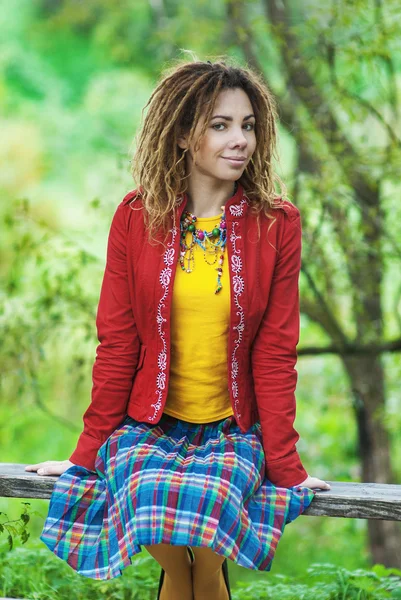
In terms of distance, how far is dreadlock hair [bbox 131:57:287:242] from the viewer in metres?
2.31

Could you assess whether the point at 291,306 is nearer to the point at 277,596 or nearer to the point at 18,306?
the point at 277,596

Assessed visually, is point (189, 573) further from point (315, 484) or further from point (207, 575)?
point (315, 484)

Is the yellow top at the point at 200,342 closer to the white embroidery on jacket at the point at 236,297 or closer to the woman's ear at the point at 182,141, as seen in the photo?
the white embroidery on jacket at the point at 236,297

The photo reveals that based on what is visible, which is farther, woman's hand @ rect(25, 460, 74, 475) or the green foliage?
the green foliage

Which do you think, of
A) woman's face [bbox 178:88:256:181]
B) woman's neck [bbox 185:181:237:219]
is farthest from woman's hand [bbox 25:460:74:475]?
woman's face [bbox 178:88:256:181]

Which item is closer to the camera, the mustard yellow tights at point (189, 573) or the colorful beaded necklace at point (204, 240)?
the mustard yellow tights at point (189, 573)

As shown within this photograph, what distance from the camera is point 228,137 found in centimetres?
229

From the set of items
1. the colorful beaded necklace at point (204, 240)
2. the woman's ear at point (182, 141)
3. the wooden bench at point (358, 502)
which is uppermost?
the woman's ear at point (182, 141)

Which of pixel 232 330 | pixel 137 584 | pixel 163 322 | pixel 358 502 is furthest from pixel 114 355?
pixel 137 584

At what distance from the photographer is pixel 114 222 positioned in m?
2.43

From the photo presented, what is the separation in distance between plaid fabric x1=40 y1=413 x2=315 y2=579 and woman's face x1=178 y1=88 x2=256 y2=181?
681mm

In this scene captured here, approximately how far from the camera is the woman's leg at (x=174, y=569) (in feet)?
7.30

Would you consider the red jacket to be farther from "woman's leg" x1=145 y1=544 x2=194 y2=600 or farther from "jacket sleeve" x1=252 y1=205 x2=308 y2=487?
"woman's leg" x1=145 y1=544 x2=194 y2=600

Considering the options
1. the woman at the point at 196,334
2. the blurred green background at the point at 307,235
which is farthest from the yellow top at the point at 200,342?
the blurred green background at the point at 307,235
